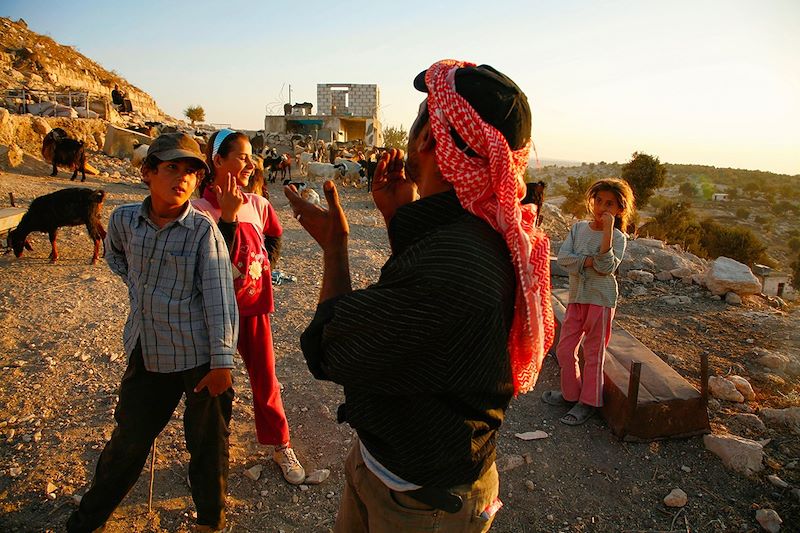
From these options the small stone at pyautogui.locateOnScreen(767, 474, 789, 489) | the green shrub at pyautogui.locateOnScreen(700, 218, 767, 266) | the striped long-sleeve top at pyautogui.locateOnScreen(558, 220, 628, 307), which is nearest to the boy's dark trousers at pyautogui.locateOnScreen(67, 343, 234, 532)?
the striped long-sleeve top at pyautogui.locateOnScreen(558, 220, 628, 307)

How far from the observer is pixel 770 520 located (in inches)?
102

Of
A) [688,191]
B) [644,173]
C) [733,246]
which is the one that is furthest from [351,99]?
[733,246]

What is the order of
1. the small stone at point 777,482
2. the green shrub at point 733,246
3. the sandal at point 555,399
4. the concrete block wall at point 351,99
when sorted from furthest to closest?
the concrete block wall at point 351,99, the green shrub at point 733,246, the sandal at point 555,399, the small stone at point 777,482

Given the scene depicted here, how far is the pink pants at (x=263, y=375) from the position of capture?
2.49m

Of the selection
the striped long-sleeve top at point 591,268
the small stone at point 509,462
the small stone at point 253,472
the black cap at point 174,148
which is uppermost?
the black cap at point 174,148

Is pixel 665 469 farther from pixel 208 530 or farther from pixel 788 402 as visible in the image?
pixel 208 530

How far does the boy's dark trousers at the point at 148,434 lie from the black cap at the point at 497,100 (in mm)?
1600

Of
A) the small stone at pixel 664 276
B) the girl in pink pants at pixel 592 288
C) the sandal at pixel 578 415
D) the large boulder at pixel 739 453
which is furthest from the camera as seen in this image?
the small stone at pixel 664 276

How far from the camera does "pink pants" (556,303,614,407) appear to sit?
11.0ft

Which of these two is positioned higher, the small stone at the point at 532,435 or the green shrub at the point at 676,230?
the green shrub at the point at 676,230

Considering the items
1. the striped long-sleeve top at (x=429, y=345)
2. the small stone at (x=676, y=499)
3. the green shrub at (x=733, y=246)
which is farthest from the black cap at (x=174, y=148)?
the green shrub at (x=733, y=246)

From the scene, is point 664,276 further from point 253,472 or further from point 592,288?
point 253,472

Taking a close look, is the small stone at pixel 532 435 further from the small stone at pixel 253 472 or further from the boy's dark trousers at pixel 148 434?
the boy's dark trousers at pixel 148 434

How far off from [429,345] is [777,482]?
3228 mm
